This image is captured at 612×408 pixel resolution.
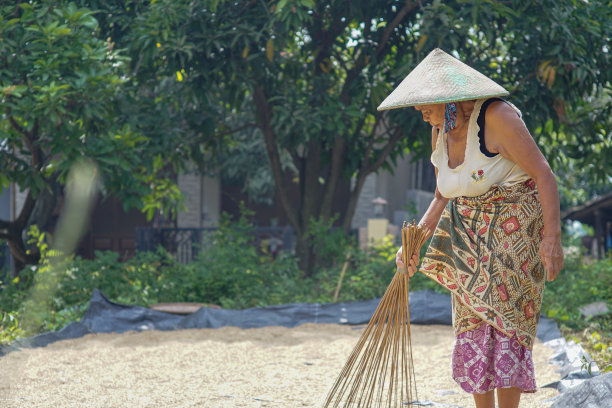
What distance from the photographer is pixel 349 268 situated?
756 centimetres

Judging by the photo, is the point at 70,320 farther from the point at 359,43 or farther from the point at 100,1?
the point at 359,43

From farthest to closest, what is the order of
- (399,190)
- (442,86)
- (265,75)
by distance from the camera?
(399,190) < (265,75) < (442,86)

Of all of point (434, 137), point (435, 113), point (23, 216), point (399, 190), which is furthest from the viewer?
point (399, 190)

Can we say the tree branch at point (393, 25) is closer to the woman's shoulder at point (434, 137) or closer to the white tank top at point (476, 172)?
the woman's shoulder at point (434, 137)

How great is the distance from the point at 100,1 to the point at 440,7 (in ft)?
11.5

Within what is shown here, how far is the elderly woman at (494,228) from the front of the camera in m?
2.54

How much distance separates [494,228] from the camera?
8.62 ft

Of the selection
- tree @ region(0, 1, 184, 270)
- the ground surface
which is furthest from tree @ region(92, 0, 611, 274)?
the ground surface

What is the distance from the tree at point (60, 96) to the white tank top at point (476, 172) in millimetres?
3680

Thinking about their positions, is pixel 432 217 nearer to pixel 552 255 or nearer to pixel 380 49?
pixel 552 255

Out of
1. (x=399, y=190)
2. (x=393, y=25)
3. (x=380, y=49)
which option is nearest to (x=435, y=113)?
(x=393, y=25)

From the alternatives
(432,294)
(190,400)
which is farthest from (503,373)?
(432,294)

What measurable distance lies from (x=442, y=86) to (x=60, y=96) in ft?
12.0

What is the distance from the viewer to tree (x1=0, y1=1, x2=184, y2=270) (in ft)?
17.6
